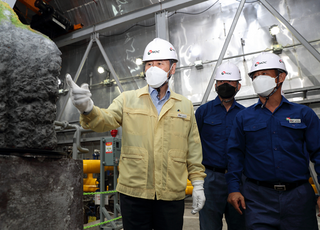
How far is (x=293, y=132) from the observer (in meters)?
1.72

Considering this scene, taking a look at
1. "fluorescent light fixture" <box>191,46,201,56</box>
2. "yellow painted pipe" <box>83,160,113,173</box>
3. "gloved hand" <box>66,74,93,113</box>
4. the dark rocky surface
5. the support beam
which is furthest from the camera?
"fluorescent light fixture" <box>191,46,201,56</box>

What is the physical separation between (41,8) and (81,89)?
6.64 metres

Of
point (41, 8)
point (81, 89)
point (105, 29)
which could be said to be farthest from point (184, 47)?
point (81, 89)

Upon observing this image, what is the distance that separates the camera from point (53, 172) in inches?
36.2

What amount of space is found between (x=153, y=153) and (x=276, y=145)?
2.92ft

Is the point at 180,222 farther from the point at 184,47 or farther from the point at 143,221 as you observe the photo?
the point at 184,47

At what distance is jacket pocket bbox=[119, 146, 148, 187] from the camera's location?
4.87 feet

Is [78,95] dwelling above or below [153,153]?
above

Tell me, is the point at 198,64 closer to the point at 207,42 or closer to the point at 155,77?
the point at 207,42

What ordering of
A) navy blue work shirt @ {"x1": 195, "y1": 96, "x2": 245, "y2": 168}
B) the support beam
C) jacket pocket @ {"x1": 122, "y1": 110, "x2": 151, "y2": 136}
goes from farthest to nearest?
the support beam
navy blue work shirt @ {"x1": 195, "y1": 96, "x2": 245, "y2": 168}
jacket pocket @ {"x1": 122, "y1": 110, "x2": 151, "y2": 136}

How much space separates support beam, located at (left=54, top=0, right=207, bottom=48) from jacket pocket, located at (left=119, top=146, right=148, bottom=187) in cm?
484

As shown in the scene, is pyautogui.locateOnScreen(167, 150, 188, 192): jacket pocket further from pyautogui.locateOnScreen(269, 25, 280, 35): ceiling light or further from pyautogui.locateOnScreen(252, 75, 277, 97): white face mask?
pyautogui.locateOnScreen(269, 25, 280, 35): ceiling light

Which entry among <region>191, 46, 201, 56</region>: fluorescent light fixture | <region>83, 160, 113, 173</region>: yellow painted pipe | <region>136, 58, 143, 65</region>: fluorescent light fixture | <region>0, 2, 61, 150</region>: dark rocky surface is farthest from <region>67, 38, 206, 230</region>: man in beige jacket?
<region>136, 58, 143, 65</region>: fluorescent light fixture

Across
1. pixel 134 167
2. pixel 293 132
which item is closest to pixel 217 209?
pixel 293 132
